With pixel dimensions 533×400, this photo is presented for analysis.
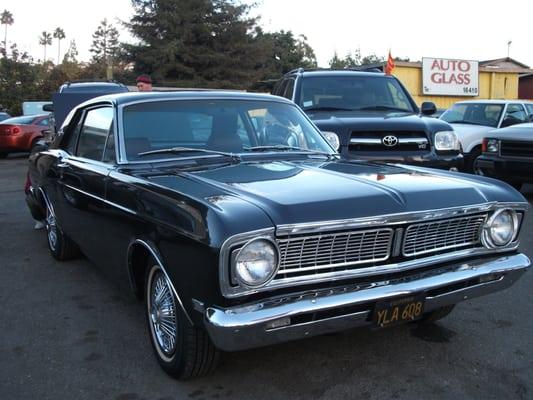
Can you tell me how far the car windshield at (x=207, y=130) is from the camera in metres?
3.85

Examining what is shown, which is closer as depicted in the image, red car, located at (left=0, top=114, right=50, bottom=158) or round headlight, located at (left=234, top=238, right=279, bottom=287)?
round headlight, located at (left=234, top=238, right=279, bottom=287)

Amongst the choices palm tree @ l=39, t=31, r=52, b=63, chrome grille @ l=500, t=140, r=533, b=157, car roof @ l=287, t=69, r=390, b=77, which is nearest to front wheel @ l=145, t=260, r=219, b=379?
car roof @ l=287, t=69, r=390, b=77

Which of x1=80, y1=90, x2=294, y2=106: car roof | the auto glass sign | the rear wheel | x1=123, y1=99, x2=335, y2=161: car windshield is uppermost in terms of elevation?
the auto glass sign

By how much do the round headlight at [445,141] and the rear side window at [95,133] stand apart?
419 cm

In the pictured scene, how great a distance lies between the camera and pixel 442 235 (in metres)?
3.12

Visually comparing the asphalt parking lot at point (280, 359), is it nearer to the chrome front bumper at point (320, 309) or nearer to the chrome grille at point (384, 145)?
the chrome front bumper at point (320, 309)

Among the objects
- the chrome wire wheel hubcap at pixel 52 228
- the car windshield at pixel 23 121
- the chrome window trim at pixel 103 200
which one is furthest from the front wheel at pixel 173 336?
the car windshield at pixel 23 121

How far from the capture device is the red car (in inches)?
659

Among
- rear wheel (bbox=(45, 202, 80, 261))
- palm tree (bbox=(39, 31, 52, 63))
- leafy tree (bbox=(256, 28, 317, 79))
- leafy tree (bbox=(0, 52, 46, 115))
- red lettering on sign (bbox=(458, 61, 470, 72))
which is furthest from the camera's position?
palm tree (bbox=(39, 31, 52, 63))

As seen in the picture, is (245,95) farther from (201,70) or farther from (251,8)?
(251,8)

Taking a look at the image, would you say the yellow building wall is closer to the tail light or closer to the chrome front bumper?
the tail light

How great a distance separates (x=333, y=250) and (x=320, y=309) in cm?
31

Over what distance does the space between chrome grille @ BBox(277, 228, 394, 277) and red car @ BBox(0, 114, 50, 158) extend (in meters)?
15.6

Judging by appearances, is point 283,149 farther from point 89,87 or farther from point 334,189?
point 89,87
